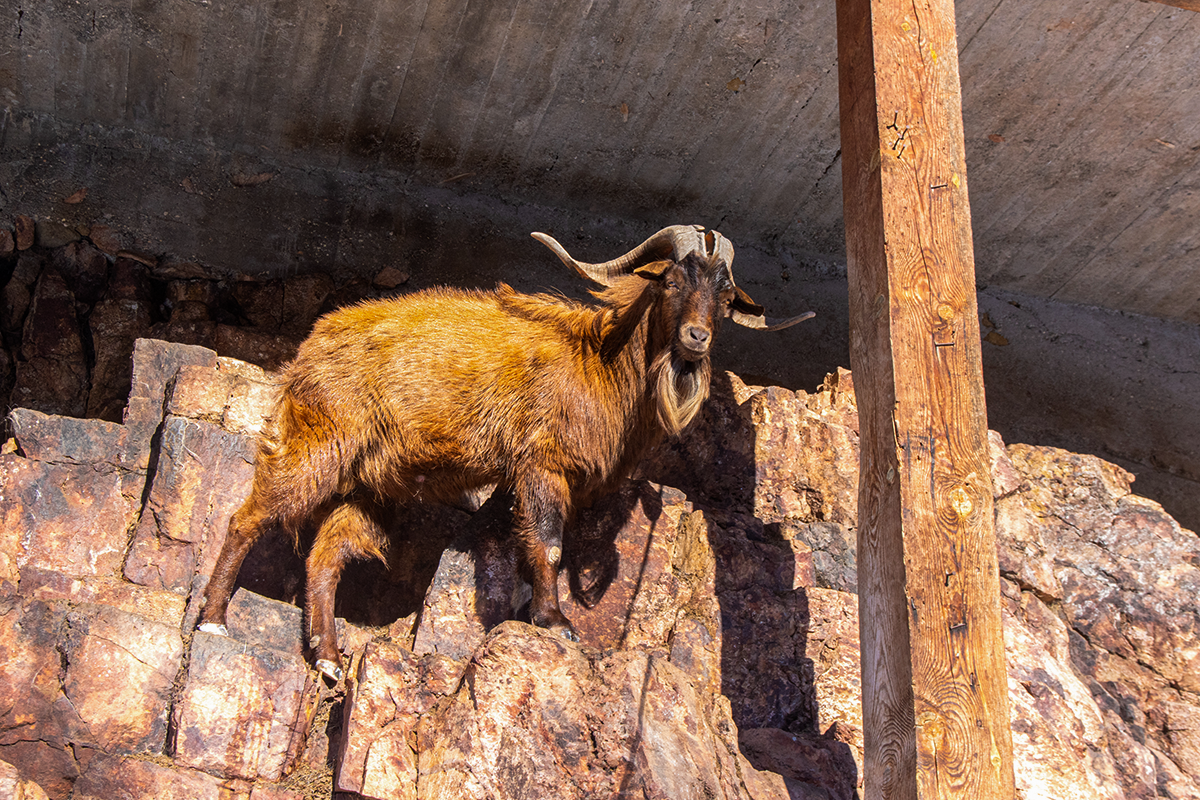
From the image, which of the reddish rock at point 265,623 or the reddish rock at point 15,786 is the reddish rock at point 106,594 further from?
the reddish rock at point 15,786

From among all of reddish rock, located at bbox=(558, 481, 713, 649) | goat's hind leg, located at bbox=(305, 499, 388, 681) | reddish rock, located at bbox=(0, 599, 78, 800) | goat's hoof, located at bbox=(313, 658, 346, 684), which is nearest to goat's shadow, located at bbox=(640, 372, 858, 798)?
reddish rock, located at bbox=(558, 481, 713, 649)

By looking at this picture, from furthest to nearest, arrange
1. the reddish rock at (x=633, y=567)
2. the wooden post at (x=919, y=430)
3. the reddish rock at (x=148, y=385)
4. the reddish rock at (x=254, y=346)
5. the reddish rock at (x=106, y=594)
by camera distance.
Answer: the reddish rock at (x=254, y=346), the reddish rock at (x=148, y=385), the reddish rock at (x=633, y=567), the reddish rock at (x=106, y=594), the wooden post at (x=919, y=430)

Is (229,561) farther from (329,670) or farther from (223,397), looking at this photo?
(223,397)

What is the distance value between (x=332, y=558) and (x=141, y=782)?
138cm

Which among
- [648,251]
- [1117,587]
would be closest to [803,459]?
[648,251]

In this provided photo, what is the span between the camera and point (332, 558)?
4734 mm

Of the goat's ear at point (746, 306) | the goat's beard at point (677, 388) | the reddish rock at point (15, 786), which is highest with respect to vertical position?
the goat's ear at point (746, 306)

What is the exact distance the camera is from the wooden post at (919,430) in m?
2.93

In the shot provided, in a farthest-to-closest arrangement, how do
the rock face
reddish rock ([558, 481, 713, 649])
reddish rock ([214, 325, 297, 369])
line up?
reddish rock ([214, 325, 297, 369]) → reddish rock ([558, 481, 713, 649]) → the rock face

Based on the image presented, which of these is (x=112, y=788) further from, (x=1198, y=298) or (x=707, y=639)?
(x=1198, y=298)

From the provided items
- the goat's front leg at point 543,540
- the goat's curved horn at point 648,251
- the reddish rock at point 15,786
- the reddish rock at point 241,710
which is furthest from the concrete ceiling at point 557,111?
the reddish rock at point 15,786

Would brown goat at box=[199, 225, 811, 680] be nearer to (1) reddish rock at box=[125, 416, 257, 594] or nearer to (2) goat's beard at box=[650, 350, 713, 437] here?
(2) goat's beard at box=[650, 350, 713, 437]

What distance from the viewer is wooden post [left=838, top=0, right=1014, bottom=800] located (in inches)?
115

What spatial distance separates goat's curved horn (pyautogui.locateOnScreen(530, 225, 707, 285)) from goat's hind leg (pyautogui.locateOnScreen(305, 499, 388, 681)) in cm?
177
